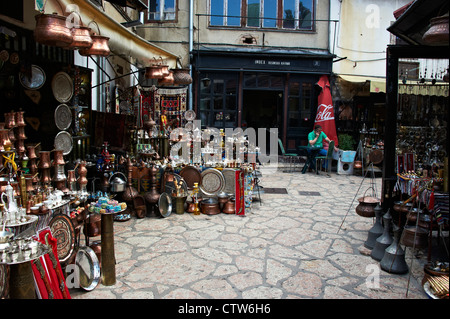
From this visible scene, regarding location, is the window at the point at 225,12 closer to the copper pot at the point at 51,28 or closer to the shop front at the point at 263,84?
the shop front at the point at 263,84

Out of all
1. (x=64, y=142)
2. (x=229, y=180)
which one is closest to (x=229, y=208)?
(x=229, y=180)

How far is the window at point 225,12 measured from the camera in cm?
1512

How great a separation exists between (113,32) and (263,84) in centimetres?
920

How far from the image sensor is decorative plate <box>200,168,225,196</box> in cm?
806

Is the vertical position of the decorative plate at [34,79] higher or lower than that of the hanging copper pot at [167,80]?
lower

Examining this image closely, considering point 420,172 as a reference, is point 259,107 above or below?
above

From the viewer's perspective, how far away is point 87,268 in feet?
14.0

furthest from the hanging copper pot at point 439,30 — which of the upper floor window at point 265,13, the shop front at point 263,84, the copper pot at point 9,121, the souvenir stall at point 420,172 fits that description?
the upper floor window at point 265,13

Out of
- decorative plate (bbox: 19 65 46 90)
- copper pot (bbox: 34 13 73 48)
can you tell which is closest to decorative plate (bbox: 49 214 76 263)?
copper pot (bbox: 34 13 73 48)

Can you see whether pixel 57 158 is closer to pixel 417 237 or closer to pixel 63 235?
pixel 63 235

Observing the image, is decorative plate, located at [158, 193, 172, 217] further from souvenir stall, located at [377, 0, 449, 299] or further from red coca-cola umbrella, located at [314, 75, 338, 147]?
red coca-cola umbrella, located at [314, 75, 338, 147]

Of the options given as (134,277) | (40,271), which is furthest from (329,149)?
(40,271)

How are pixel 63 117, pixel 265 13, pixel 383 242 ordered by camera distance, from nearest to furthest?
pixel 383 242 < pixel 63 117 < pixel 265 13

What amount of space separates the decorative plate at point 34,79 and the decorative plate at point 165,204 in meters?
3.03
